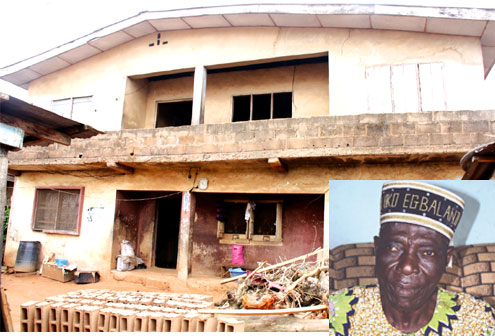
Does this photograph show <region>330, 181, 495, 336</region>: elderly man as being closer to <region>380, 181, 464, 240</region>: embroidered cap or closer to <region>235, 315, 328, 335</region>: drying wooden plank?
<region>380, 181, 464, 240</region>: embroidered cap

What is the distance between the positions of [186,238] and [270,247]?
2.36 m

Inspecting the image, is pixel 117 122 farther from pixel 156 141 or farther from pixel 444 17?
pixel 444 17

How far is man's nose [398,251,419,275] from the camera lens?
320 cm

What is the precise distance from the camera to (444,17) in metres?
8.27

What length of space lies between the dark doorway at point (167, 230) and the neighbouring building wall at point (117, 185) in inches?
66.6

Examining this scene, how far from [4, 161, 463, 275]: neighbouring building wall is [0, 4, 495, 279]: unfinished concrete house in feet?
0.12

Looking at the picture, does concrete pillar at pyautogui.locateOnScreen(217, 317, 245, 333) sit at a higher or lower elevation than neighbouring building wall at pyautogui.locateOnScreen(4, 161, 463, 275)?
lower

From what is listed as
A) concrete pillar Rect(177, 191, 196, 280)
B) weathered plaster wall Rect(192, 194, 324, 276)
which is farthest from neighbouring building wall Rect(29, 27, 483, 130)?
concrete pillar Rect(177, 191, 196, 280)

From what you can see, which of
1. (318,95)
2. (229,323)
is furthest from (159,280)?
(318,95)

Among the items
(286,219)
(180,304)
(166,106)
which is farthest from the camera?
(166,106)

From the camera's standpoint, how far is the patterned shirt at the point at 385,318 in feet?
10.1

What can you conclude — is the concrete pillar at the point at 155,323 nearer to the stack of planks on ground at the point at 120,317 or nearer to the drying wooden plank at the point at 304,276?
the stack of planks on ground at the point at 120,317

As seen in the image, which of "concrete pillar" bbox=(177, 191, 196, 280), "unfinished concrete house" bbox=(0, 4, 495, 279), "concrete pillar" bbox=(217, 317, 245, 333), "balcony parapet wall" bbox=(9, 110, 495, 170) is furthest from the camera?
"concrete pillar" bbox=(177, 191, 196, 280)

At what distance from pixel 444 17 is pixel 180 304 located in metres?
7.92
